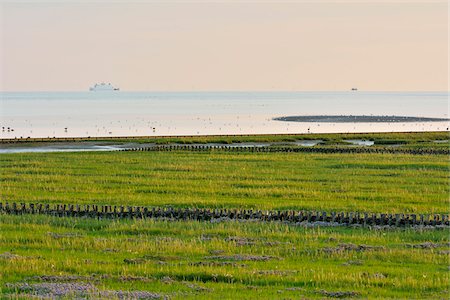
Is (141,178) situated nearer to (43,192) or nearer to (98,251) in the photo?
(43,192)

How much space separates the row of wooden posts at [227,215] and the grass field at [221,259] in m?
1.25

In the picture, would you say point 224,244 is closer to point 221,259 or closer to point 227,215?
point 221,259

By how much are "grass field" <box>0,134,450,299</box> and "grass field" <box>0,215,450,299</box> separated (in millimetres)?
32

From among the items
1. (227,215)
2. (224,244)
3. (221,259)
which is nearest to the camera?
(221,259)

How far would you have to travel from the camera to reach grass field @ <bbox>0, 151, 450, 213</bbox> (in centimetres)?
3703

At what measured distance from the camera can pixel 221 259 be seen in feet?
75.6

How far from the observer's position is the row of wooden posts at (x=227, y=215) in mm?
29391

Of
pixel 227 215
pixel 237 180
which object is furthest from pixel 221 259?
pixel 237 180

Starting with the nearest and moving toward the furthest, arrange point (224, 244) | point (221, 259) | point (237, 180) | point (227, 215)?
1. point (221, 259)
2. point (224, 244)
3. point (227, 215)
4. point (237, 180)

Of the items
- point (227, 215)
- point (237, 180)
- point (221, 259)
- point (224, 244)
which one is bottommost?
point (221, 259)

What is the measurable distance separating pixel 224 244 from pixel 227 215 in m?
5.86

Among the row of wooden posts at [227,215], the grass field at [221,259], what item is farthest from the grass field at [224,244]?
the row of wooden posts at [227,215]

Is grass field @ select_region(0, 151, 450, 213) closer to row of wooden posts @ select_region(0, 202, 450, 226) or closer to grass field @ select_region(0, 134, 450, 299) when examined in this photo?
grass field @ select_region(0, 134, 450, 299)

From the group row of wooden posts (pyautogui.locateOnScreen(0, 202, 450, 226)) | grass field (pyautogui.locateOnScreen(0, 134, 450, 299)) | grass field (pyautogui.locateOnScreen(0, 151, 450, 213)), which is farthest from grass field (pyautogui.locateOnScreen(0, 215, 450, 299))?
grass field (pyautogui.locateOnScreen(0, 151, 450, 213))
